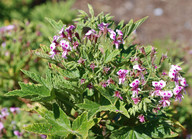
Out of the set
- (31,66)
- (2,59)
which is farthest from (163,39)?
(2,59)

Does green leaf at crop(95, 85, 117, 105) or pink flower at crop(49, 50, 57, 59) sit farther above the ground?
pink flower at crop(49, 50, 57, 59)

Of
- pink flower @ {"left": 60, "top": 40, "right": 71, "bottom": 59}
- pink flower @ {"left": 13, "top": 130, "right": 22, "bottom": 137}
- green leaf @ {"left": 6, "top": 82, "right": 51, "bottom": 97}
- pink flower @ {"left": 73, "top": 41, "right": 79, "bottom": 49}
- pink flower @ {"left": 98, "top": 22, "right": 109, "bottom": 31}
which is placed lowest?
pink flower @ {"left": 13, "top": 130, "right": 22, "bottom": 137}

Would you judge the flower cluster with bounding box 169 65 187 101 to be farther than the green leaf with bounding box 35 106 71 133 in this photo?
No

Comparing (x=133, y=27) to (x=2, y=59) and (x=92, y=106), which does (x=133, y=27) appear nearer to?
(x=92, y=106)

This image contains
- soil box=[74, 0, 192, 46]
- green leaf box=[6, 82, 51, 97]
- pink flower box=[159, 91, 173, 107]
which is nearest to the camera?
pink flower box=[159, 91, 173, 107]

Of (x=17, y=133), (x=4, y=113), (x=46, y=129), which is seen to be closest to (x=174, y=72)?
(x=46, y=129)

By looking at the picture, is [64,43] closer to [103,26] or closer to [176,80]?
[103,26]

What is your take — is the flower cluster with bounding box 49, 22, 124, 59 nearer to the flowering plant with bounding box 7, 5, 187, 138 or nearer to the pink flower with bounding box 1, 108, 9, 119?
the flowering plant with bounding box 7, 5, 187, 138

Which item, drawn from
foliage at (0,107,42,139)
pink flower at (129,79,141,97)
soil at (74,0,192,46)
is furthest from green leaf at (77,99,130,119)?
soil at (74,0,192,46)
